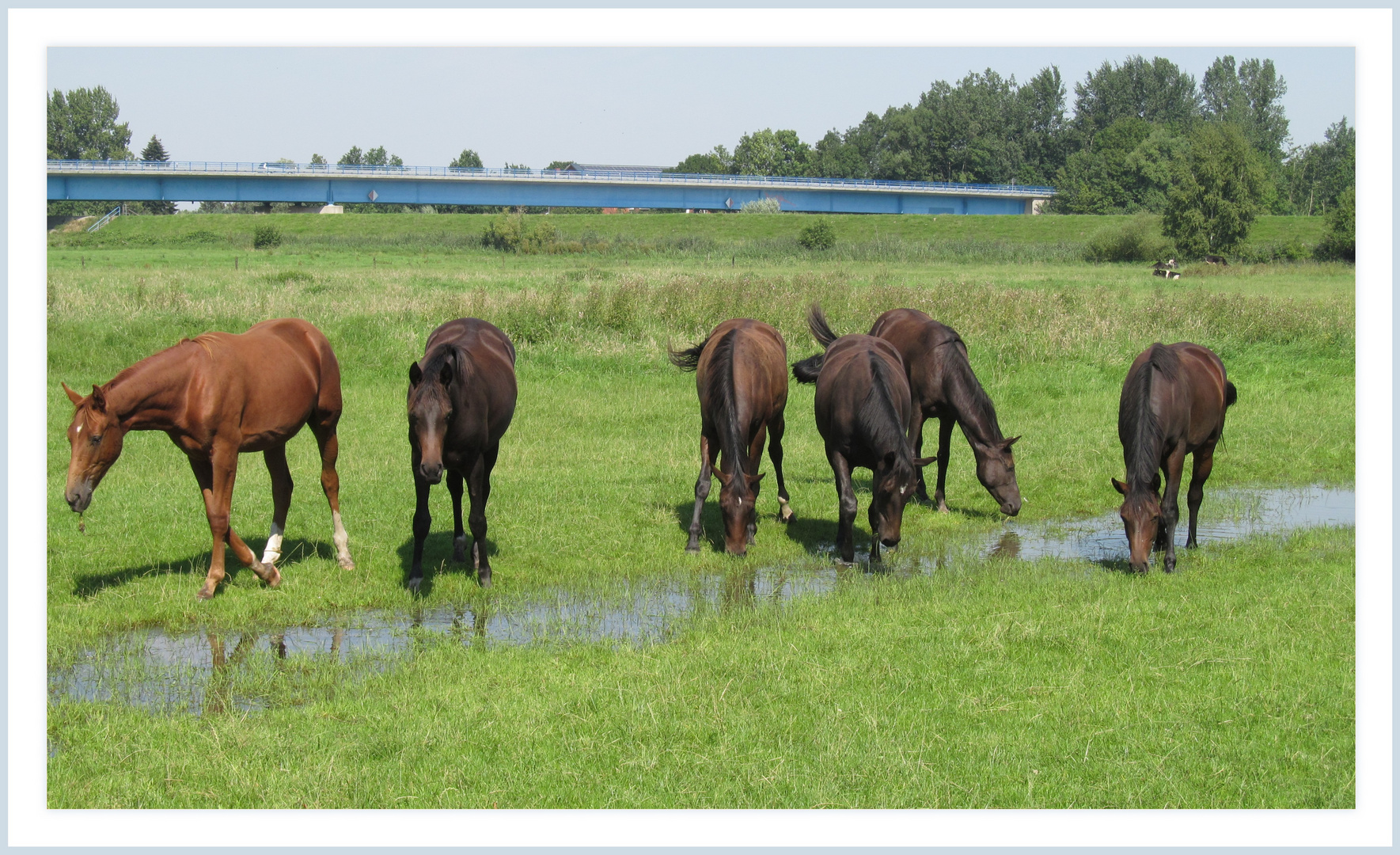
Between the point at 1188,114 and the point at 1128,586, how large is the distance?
11854 cm

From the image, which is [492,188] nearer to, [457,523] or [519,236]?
[519,236]

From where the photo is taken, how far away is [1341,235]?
5569 cm

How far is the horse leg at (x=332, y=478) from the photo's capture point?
9.14m

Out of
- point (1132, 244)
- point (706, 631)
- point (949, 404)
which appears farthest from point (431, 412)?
point (1132, 244)

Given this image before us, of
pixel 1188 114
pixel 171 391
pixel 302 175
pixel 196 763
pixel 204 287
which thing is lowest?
→ pixel 196 763

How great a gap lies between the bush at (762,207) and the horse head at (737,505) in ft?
281

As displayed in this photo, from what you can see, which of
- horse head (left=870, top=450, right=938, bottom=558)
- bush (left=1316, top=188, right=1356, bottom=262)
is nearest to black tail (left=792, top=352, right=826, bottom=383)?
horse head (left=870, top=450, right=938, bottom=558)

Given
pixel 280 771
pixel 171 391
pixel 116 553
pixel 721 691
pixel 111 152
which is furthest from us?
pixel 111 152

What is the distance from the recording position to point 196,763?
5.30 meters

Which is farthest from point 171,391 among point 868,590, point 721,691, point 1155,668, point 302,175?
point 302,175

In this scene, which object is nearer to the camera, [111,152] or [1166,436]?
[1166,436]

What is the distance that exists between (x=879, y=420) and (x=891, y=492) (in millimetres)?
645

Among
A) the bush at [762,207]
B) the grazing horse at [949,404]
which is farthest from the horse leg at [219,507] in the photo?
the bush at [762,207]

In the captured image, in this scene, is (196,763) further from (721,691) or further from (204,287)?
(204,287)
